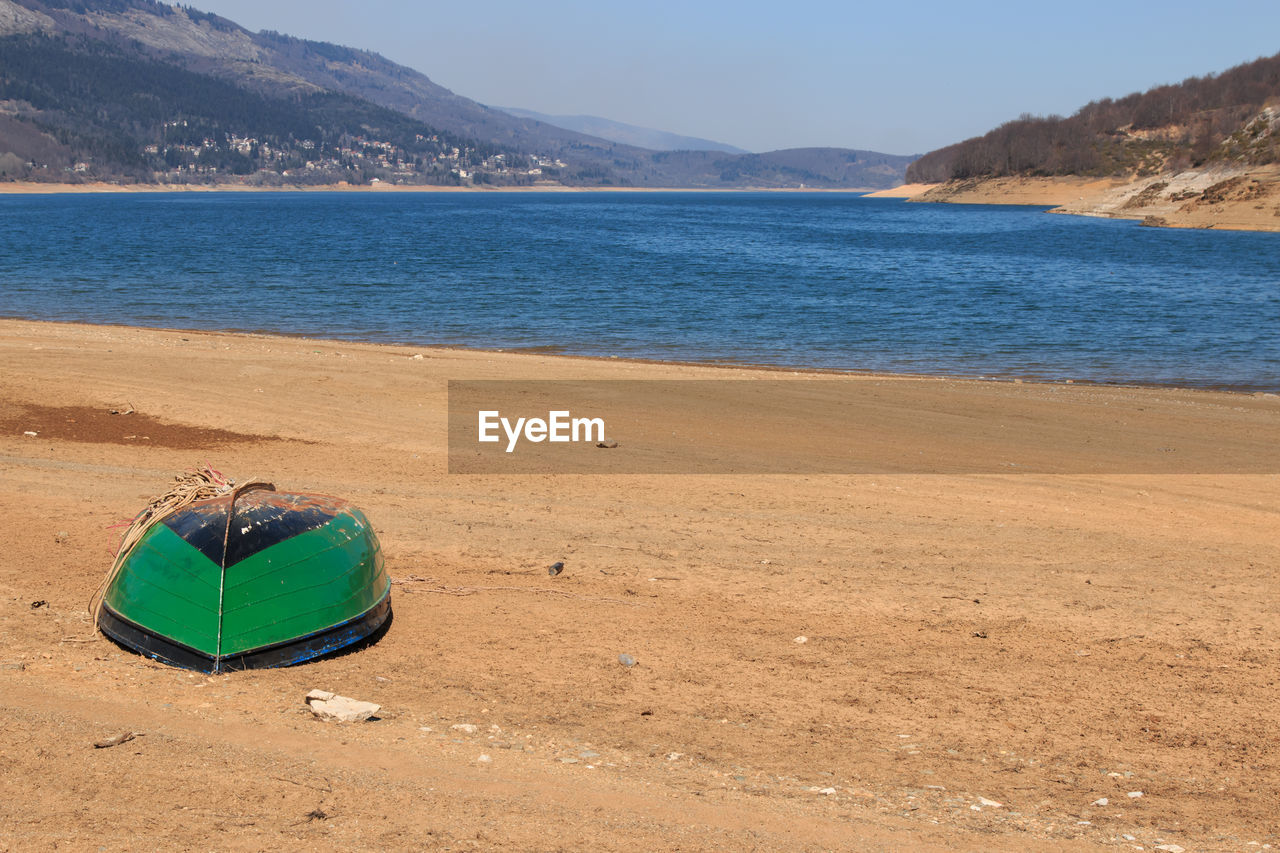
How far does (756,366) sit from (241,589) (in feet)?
64.2

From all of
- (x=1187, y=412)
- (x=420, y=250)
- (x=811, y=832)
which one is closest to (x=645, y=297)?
(x=1187, y=412)

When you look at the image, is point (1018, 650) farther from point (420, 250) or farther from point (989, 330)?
point (420, 250)

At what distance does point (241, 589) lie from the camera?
277 inches

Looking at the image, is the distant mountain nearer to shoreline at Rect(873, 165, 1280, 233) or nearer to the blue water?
shoreline at Rect(873, 165, 1280, 233)

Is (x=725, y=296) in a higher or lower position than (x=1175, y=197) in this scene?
lower

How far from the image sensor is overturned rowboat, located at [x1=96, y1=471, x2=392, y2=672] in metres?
7.07

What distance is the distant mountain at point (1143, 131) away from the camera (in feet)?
461

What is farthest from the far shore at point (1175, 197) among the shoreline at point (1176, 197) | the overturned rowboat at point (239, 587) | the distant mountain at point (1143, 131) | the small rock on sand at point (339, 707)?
the small rock on sand at point (339, 707)

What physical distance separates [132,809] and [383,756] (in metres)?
1.39

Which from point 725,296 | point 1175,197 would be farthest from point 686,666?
point 1175,197

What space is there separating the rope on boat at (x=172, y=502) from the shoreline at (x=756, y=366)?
17159 millimetres

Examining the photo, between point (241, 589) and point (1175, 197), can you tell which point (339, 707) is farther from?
point (1175, 197)

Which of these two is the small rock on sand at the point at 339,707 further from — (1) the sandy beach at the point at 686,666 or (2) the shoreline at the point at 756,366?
(2) the shoreline at the point at 756,366

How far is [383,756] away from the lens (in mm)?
6133
